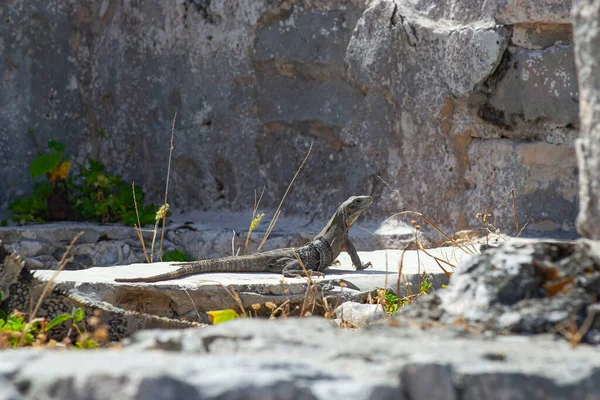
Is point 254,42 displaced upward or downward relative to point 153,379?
upward

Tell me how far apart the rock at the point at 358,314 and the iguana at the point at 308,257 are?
1.26 metres

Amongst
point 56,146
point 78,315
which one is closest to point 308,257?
point 78,315

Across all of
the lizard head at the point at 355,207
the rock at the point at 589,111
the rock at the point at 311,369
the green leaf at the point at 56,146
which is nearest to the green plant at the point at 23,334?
the rock at the point at 311,369

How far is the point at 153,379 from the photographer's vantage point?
173 centimetres

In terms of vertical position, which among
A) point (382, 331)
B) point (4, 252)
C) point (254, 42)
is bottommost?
point (4, 252)

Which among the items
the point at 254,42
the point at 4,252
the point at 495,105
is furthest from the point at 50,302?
the point at 254,42

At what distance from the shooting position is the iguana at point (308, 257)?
6.30 metres

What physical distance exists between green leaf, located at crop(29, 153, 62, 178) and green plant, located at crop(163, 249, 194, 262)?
5.05ft

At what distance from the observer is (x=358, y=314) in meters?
4.79

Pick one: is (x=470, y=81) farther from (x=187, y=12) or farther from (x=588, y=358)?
(x=588, y=358)

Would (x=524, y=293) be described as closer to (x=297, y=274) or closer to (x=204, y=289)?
(x=204, y=289)

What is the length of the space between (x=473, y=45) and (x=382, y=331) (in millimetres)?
5192

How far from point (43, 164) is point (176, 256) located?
1.78 metres

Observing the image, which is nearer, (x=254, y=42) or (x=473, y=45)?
(x=473, y=45)
